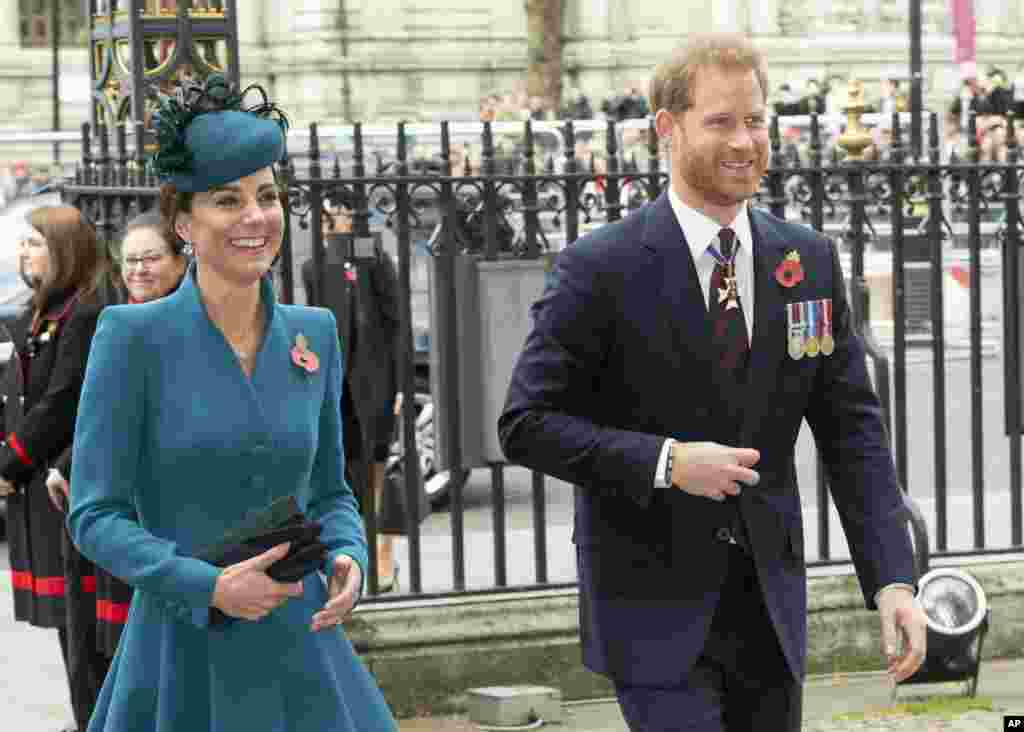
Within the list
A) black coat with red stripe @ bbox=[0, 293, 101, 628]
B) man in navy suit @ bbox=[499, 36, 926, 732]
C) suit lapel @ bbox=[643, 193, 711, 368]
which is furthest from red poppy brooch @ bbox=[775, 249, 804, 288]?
black coat with red stripe @ bbox=[0, 293, 101, 628]

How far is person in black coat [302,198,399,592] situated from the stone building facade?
3715 cm

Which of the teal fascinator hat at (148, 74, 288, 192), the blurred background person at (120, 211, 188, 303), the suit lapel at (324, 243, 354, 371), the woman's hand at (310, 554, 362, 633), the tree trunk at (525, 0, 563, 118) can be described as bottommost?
the woman's hand at (310, 554, 362, 633)

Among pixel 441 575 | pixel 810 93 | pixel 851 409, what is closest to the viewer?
pixel 851 409

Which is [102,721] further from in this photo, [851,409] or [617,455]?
[851,409]

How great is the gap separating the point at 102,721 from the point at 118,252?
372cm

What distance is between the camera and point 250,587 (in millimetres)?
3756

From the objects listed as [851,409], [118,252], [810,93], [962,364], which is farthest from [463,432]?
Result: [810,93]

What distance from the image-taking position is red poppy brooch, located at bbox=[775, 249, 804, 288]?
4254mm

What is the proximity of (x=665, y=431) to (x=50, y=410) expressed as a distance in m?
2.98

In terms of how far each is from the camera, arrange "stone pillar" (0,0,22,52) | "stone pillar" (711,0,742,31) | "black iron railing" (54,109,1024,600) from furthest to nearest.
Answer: "stone pillar" (711,0,742,31) < "stone pillar" (0,0,22,52) < "black iron railing" (54,109,1024,600)

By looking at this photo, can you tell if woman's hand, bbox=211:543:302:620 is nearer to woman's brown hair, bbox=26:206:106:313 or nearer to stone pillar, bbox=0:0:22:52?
woman's brown hair, bbox=26:206:106:313

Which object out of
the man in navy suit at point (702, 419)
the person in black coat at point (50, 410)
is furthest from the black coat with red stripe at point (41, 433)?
the man in navy suit at point (702, 419)

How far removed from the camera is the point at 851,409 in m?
4.30

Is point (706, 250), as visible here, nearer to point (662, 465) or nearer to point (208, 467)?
point (662, 465)
